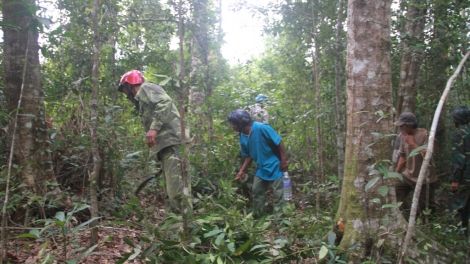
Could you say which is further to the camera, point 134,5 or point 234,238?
point 134,5

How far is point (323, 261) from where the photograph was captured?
2.86 m

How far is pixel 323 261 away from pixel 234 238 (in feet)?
2.34

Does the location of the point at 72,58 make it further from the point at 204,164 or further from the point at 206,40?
the point at 206,40

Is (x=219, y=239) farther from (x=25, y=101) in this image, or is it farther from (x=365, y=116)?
(x=25, y=101)

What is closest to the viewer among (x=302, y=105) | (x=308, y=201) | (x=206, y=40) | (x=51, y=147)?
(x=51, y=147)

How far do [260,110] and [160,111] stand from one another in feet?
7.70

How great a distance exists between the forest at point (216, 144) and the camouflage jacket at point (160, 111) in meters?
0.32

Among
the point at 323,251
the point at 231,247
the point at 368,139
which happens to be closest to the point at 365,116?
the point at 368,139

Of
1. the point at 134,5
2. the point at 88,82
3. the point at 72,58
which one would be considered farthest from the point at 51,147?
the point at 134,5

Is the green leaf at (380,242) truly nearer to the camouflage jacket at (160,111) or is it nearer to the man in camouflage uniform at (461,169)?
the man in camouflage uniform at (461,169)

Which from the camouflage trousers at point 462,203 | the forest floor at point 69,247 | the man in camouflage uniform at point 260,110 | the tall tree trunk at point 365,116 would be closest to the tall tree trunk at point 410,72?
the camouflage trousers at point 462,203

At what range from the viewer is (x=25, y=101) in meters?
3.83

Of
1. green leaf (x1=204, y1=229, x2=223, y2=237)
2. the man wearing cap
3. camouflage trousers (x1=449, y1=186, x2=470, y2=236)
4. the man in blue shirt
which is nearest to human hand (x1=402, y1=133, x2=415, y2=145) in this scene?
the man wearing cap

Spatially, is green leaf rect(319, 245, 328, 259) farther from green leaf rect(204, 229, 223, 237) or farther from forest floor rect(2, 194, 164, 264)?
forest floor rect(2, 194, 164, 264)
